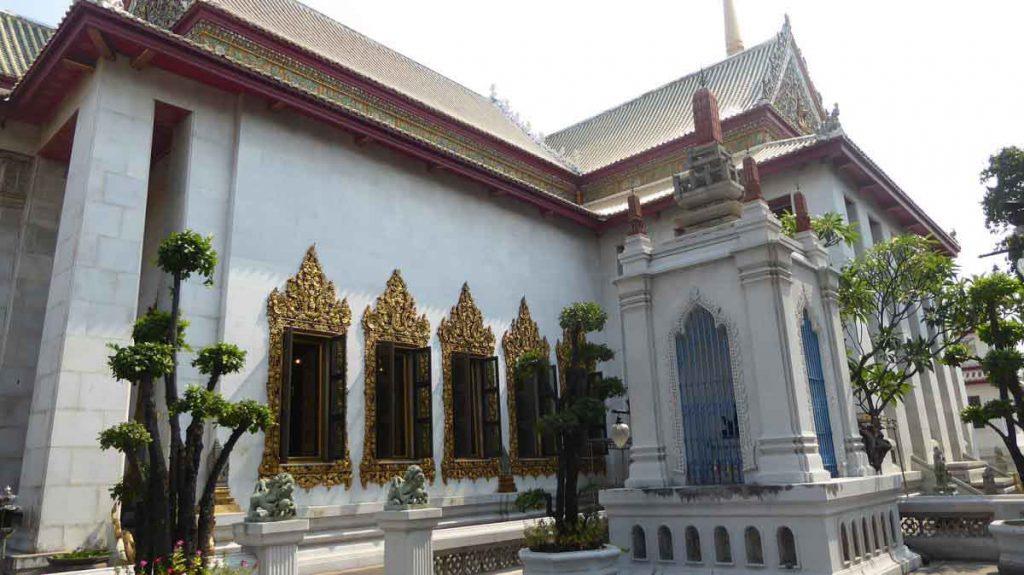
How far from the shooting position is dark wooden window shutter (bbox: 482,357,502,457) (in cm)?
1252

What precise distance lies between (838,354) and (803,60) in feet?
50.7

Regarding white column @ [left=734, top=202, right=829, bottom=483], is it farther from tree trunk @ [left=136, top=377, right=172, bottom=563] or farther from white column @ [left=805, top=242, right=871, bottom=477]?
tree trunk @ [left=136, top=377, right=172, bottom=563]

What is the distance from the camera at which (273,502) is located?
610 centimetres

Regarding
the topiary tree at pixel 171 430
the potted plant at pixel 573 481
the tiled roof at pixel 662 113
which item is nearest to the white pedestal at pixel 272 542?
the topiary tree at pixel 171 430

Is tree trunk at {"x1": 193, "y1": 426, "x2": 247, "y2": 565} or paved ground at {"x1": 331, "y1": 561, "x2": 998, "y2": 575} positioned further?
paved ground at {"x1": 331, "y1": 561, "x2": 998, "y2": 575}

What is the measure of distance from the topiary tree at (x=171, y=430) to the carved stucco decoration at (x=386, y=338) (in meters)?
4.62

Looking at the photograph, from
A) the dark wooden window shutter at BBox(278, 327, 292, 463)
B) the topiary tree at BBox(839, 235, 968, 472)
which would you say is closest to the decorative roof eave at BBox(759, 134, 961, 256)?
the topiary tree at BBox(839, 235, 968, 472)

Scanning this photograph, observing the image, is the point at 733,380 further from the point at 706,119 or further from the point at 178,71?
the point at 178,71

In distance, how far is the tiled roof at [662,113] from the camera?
1869 centimetres

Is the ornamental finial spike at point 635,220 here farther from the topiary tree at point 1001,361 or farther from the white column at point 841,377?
the topiary tree at point 1001,361

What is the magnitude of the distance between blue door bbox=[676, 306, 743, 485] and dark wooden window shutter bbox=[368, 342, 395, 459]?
216 inches

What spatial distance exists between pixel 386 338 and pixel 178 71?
15.5 feet

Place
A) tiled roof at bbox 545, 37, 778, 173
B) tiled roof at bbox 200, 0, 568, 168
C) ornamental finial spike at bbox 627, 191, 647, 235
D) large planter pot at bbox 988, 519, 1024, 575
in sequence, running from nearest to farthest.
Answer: large planter pot at bbox 988, 519, 1024, 575 < ornamental finial spike at bbox 627, 191, 647, 235 < tiled roof at bbox 200, 0, 568, 168 < tiled roof at bbox 545, 37, 778, 173

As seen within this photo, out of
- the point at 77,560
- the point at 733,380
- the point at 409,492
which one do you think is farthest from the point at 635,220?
the point at 77,560
